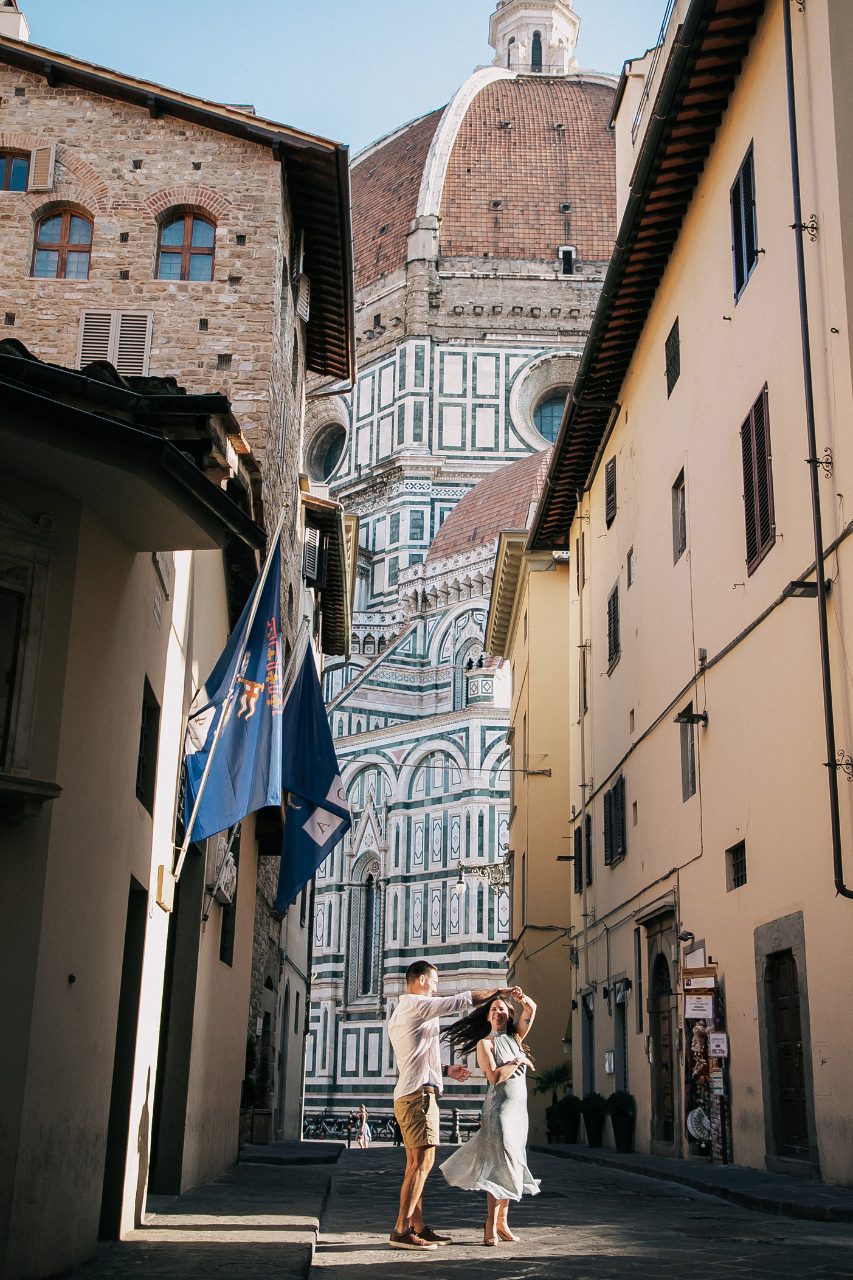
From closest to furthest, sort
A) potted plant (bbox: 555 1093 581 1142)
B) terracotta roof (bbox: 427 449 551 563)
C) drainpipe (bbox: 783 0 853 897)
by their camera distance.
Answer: drainpipe (bbox: 783 0 853 897) < potted plant (bbox: 555 1093 581 1142) < terracotta roof (bbox: 427 449 551 563)

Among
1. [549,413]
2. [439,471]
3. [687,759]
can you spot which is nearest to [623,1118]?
[687,759]

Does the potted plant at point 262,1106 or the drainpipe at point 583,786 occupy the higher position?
the drainpipe at point 583,786

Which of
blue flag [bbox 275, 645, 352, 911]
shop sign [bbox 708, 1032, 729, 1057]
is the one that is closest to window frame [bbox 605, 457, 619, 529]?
blue flag [bbox 275, 645, 352, 911]

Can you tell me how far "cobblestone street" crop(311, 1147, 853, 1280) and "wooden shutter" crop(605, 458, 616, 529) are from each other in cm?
1065

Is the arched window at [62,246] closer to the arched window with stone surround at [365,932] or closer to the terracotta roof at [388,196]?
the arched window with stone surround at [365,932]

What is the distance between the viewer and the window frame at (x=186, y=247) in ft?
52.1

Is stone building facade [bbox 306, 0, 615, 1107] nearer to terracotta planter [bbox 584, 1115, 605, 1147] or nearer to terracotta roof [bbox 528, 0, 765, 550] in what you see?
terracotta planter [bbox 584, 1115, 605, 1147]

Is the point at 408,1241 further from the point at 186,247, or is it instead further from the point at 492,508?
the point at 492,508

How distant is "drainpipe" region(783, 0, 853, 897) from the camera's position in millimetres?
10117

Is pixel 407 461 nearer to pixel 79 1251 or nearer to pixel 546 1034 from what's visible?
pixel 546 1034

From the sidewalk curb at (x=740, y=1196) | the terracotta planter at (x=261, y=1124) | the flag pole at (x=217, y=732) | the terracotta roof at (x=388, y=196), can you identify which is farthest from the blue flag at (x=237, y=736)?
the terracotta roof at (x=388, y=196)

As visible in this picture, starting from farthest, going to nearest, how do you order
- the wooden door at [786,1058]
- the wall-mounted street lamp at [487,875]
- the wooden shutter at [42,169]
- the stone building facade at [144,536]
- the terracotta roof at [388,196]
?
the terracotta roof at [388,196]
the wall-mounted street lamp at [487,875]
the wooden shutter at [42,169]
the wooden door at [786,1058]
the stone building facade at [144,536]

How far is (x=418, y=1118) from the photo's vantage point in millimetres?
7441

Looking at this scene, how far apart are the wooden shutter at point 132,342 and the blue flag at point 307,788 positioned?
3496mm
